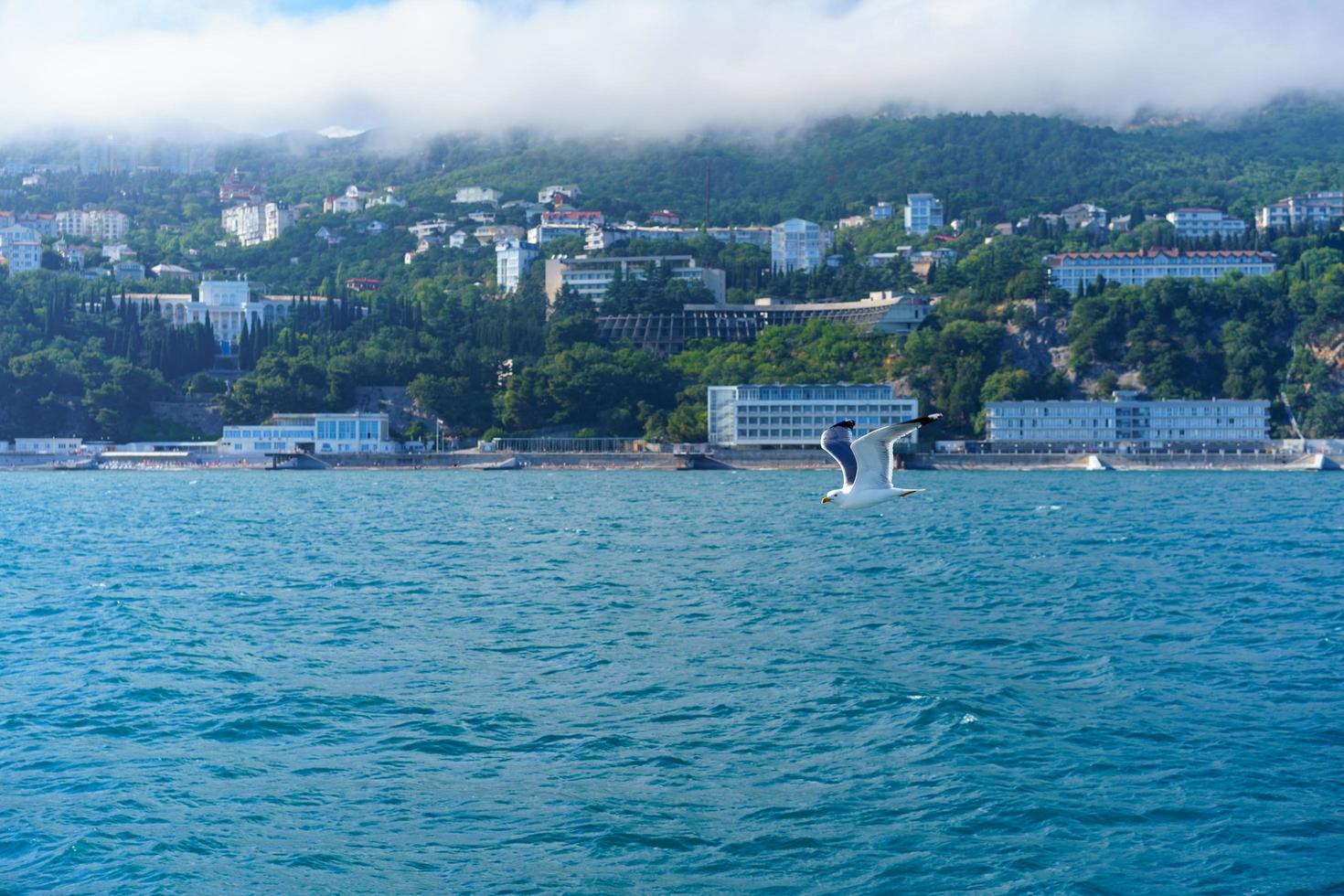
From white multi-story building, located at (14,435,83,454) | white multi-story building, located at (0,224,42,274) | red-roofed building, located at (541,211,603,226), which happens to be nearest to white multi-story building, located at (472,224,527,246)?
red-roofed building, located at (541,211,603,226)

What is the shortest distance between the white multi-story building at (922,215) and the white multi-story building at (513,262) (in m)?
45.6

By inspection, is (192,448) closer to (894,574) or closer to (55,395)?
(55,395)

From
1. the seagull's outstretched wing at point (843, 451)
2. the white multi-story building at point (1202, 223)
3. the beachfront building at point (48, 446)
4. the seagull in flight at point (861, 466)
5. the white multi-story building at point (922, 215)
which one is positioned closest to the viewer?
the seagull in flight at point (861, 466)

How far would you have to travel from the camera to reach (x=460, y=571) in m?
32.7

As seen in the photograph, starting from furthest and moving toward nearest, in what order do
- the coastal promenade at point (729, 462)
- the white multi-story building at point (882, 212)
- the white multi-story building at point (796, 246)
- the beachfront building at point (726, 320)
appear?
the white multi-story building at point (882, 212) → the white multi-story building at point (796, 246) → the beachfront building at point (726, 320) → the coastal promenade at point (729, 462)

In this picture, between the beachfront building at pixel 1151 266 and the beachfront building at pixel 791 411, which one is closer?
the beachfront building at pixel 791 411

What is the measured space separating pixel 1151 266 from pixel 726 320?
120 ft

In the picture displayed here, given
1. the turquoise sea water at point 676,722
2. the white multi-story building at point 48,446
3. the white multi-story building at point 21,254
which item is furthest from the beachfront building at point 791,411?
the white multi-story building at point 21,254

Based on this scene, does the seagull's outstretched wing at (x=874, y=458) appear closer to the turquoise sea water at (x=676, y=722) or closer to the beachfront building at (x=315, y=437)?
the turquoise sea water at (x=676, y=722)

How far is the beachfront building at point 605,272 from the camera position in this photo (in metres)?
132

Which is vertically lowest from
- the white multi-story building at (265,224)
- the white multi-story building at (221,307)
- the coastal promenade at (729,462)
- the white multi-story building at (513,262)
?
the coastal promenade at (729,462)

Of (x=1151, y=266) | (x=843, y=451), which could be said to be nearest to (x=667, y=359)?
(x=1151, y=266)

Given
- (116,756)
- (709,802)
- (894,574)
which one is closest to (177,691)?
(116,756)

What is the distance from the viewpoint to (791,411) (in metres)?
99.5
